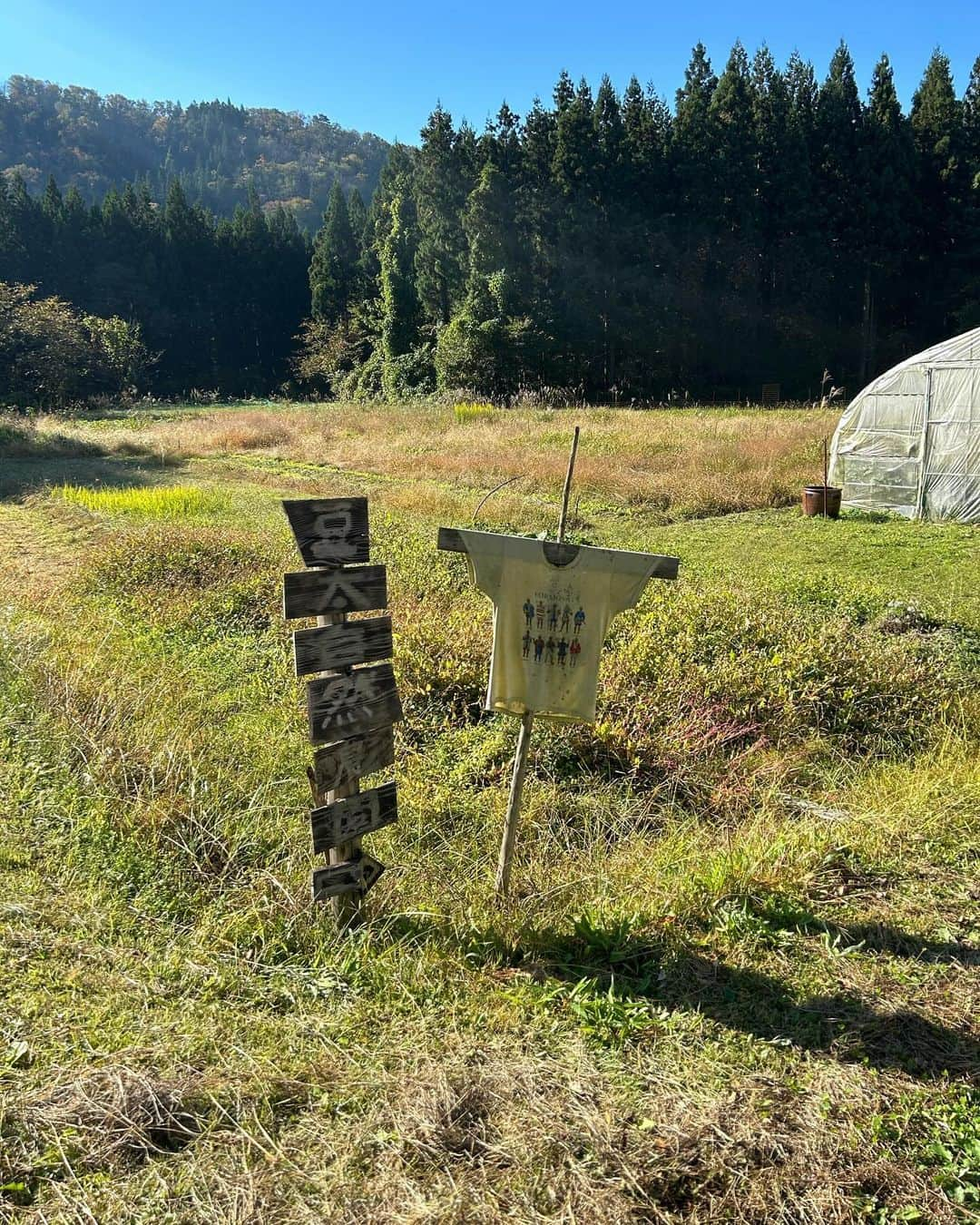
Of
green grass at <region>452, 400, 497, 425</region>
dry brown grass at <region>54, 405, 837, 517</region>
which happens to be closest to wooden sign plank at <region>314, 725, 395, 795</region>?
dry brown grass at <region>54, 405, 837, 517</region>

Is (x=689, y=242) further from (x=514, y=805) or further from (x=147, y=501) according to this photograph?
(x=514, y=805)

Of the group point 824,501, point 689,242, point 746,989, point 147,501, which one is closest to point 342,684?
point 746,989

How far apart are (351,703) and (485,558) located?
2.45 feet

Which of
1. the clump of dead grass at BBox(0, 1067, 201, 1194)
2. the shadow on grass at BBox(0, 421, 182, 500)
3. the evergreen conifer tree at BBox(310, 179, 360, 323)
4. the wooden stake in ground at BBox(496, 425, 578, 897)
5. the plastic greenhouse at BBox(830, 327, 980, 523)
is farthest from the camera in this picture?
the evergreen conifer tree at BBox(310, 179, 360, 323)

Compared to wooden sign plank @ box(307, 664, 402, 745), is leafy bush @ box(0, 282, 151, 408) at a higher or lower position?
higher

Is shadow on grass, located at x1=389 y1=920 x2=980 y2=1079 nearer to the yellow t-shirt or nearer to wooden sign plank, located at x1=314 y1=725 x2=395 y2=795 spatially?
wooden sign plank, located at x1=314 y1=725 x2=395 y2=795

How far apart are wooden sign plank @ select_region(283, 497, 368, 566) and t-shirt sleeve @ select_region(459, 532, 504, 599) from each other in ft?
1.27

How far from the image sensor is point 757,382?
4234cm

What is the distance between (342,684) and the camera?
3.21 meters

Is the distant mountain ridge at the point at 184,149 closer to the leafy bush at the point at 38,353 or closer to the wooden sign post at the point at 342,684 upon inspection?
the leafy bush at the point at 38,353

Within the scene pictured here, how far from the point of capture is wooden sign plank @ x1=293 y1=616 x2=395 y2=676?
10.2 ft

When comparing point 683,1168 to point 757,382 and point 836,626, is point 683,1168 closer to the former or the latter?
point 836,626

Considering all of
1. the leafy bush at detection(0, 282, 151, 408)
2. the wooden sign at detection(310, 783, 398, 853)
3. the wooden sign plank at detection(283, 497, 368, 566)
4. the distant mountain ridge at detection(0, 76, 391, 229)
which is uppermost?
the distant mountain ridge at detection(0, 76, 391, 229)

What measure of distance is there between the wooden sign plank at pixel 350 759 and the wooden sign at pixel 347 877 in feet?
0.96
